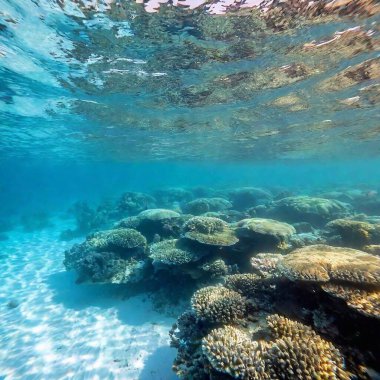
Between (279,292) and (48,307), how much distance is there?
33.7ft

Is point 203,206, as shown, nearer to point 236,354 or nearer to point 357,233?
point 357,233

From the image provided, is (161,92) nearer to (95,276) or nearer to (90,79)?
(90,79)

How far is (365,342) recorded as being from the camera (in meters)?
4.07

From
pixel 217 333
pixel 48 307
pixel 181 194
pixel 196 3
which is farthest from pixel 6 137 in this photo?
pixel 217 333

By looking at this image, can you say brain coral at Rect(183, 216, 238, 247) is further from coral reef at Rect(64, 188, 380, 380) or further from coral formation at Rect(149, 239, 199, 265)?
coral formation at Rect(149, 239, 199, 265)

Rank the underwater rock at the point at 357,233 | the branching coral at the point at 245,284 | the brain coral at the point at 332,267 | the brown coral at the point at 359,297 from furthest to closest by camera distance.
Result: 1. the underwater rock at the point at 357,233
2. the branching coral at the point at 245,284
3. the brain coral at the point at 332,267
4. the brown coral at the point at 359,297

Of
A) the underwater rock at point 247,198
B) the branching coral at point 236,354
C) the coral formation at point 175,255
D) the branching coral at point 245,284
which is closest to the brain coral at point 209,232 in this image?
the coral formation at point 175,255

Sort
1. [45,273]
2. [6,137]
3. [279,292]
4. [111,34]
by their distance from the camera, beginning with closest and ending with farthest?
[279,292]
[111,34]
[45,273]
[6,137]

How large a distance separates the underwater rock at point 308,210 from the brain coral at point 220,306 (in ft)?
43.2

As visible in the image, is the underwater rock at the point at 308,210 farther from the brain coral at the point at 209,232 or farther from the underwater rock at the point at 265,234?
the brain coral at the point at 209,232

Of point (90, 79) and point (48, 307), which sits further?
point (90, 79)

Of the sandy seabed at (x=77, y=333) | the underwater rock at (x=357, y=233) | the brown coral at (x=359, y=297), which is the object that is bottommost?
the sandy seabed at (x=77, y=333)

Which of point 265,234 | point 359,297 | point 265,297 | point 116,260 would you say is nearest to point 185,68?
point 265,234

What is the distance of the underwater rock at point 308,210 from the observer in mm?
16953
